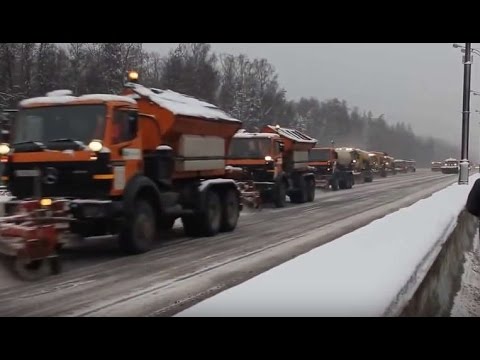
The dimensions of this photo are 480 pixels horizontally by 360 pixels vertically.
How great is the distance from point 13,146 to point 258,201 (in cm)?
1151

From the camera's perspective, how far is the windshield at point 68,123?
32.6 feet

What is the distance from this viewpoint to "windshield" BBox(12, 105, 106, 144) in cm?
994

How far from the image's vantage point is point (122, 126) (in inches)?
405

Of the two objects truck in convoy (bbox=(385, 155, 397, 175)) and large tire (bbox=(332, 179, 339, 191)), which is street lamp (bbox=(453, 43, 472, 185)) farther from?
truck in convoy (bbox=(385, 155, 397, 175))

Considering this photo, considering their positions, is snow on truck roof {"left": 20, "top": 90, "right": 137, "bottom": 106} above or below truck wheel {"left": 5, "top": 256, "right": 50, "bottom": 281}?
above

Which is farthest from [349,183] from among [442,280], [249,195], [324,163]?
[442,280]

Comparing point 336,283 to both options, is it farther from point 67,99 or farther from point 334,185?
point 334,185

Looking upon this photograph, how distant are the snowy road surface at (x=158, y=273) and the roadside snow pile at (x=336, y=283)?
1100 mm

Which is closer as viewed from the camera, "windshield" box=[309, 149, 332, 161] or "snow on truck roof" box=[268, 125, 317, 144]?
"snow on truck roof" box=[268, 125, 317, 144]

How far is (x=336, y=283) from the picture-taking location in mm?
6422

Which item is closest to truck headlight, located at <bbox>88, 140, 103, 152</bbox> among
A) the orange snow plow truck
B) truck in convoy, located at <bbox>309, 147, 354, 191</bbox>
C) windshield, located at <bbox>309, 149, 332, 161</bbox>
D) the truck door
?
the orange snow plow truck

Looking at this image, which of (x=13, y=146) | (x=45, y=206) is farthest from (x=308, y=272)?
(x=13, y=146)

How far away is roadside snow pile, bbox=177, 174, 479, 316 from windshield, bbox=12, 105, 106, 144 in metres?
4.23

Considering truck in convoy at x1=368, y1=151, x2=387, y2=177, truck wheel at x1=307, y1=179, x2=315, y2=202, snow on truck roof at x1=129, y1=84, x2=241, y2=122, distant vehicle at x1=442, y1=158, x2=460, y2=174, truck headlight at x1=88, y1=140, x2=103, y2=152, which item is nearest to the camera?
truck headlight at x1=88, y1=140, x2=103, y2=152
